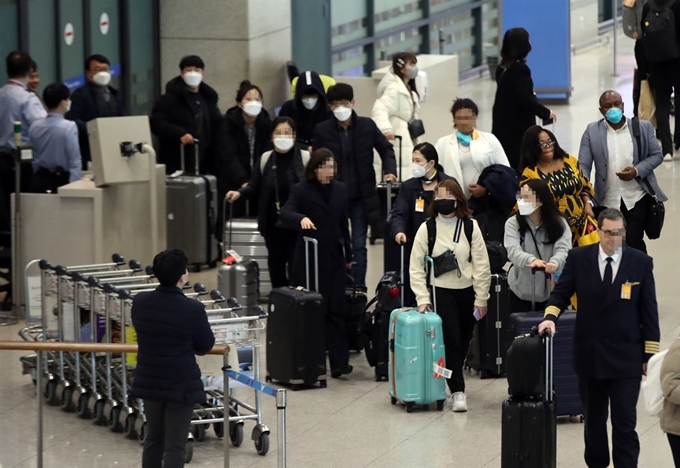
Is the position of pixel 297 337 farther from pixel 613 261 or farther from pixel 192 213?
pixel 192 213

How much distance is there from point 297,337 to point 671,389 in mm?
3609

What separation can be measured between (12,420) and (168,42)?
8100 millimetres

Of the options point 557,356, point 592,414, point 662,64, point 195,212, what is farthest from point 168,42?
point 592,414

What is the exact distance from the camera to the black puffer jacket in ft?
24.8

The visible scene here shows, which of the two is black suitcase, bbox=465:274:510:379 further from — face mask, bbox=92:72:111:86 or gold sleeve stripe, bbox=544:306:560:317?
face mask, bbox=92:72:111:86

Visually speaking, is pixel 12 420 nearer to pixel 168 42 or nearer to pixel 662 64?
pixel 168 42

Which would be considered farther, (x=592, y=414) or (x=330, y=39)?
(x=330, y=39)

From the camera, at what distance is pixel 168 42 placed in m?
16.7

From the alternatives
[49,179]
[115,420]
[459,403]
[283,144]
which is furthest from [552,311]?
[49,179]

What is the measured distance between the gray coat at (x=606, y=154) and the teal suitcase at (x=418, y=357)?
224 cm

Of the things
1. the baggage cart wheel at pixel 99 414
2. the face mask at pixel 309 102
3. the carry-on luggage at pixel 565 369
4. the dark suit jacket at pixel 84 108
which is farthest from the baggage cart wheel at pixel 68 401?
the face mask at pixel 309 102

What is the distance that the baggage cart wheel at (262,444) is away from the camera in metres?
8.71

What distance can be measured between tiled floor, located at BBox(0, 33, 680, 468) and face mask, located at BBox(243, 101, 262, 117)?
2.85 m

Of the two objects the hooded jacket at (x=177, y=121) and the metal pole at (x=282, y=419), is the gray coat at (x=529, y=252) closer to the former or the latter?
the metal pole at (x=282, y=419)
